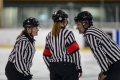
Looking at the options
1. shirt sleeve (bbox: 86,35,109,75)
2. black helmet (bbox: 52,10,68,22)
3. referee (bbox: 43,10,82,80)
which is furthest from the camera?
black helmet (bbox: 52,10,68,22)

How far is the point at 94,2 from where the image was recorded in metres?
21.6

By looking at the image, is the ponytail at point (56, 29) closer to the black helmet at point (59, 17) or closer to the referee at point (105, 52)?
the black helmet at point (59, 17)

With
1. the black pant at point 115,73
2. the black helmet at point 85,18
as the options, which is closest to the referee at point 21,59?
the black helmet at point 85,18

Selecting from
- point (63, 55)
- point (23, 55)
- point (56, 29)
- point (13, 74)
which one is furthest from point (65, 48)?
point (13, 74)

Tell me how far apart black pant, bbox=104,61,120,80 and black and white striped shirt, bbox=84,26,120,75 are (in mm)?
36

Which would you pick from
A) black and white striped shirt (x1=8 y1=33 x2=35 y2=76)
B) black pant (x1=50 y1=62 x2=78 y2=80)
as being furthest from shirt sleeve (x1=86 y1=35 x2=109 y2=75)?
black and white striped shirt (x1=8 y1=33 x2=35 y2=76)

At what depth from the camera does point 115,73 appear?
2029mm

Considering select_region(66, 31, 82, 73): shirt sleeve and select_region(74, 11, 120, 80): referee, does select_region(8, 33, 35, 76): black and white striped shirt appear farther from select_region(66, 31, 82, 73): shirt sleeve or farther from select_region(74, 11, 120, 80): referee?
select_region(74, 11, 120, 80): referee

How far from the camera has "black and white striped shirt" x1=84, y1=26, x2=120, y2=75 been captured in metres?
2.02

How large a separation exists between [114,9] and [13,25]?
8545 mm

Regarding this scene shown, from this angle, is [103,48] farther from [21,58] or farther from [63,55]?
[21,58]

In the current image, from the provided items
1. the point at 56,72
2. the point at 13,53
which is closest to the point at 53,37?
the point at 56,72

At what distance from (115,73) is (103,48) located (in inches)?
10.5

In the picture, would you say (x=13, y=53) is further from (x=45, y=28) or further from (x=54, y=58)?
(x=45, y=28)
